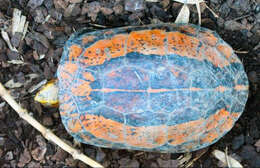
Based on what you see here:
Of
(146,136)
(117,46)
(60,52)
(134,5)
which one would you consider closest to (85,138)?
(146,136)

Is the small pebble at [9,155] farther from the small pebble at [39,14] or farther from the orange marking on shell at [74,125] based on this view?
the small pebble at [39,14]

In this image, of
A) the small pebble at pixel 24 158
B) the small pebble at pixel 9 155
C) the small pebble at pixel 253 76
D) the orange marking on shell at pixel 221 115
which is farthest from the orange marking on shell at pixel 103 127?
the small pebble at pixel 253 76

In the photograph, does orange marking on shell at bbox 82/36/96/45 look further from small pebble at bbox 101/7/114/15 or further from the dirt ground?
small pebble at bbox 101/7/114/15

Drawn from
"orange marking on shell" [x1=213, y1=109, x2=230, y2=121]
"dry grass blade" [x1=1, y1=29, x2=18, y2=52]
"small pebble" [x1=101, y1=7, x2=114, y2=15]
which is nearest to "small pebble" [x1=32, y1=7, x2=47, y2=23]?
"dry grass blade" [x1=1, y1=29, x2=18, y2=52]

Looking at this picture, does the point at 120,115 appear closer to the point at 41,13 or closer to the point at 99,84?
the point at 99,84

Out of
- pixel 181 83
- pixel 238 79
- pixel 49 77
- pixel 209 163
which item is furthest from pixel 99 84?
pixel 209 163
